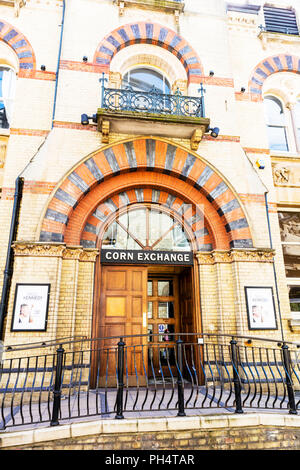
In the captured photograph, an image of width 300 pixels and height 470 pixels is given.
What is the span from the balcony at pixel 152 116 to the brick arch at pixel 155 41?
3.68 ft

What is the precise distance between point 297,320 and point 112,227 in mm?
5340

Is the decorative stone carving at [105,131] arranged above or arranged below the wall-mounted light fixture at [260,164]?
above

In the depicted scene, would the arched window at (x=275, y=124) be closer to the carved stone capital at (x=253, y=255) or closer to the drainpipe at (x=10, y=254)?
the carved stone capital at (x=253, y=255)

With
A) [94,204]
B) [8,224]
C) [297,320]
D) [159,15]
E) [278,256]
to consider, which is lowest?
[297,320]

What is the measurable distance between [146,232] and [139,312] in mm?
2059

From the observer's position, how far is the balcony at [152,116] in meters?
7.11

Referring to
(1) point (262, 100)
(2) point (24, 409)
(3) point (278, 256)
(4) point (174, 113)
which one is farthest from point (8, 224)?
(1) point (262, 100)

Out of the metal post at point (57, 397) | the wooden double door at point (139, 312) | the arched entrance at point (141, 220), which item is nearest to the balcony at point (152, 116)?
the arched entrance at point (141, 220)

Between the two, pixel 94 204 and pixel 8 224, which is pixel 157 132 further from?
pixel 8 224

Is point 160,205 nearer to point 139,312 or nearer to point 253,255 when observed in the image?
point 253,255

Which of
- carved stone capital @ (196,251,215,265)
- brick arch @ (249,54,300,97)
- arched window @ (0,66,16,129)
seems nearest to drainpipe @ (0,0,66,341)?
arched window @ (0,66,16,129)

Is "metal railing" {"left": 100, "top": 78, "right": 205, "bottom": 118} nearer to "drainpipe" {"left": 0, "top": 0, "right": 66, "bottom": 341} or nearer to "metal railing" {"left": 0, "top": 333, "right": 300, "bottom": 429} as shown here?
"drainpipe" {"left": 0, "top": 0, "right": 66, "bottom": 341}

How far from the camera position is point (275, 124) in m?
9.34

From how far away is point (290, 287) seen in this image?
7832mm
